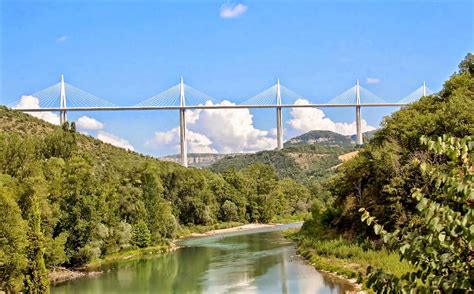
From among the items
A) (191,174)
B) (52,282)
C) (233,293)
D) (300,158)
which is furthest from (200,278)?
(300,158)

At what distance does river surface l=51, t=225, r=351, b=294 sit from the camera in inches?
789

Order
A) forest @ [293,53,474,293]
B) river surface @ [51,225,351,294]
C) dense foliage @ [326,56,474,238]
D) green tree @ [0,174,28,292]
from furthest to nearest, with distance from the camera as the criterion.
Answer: dense foliage @ [326,56,474,238], forest @ [293,53,474,293], river surface @ [51,225,351,294], green tree @ [0,174,28,292]

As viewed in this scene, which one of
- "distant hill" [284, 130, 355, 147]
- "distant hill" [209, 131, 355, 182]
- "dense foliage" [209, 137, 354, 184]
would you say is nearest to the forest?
"dense foliage" [209, 137, 354, 184]

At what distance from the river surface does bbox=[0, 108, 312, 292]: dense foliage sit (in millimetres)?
2176

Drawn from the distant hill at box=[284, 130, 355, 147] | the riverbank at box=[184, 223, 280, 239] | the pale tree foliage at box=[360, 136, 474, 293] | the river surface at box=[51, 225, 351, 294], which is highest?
the distant hill at box=[284, 130, 355, 147]

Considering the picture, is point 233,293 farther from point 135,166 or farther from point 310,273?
point 135,166

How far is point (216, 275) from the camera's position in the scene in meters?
23.1

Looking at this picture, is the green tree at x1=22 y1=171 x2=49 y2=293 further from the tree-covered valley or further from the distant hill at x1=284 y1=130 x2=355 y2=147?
the distant hill at x1=284 y1=130 x2=355 y2=147

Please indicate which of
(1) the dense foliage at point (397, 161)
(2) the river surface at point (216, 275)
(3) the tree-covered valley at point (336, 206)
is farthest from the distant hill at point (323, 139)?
(1) the dense foliage at point (397, 161)

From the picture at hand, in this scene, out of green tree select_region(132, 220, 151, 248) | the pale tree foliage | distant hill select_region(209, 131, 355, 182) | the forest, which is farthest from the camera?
distant hill select_region(209, 131, 355, 182)

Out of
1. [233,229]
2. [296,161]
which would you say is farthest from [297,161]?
[233,229]

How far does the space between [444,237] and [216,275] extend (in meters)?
21.1

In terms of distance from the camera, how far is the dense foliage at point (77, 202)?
60.9 ft

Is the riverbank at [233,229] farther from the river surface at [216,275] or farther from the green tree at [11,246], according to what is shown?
the green tree at [11,246]
